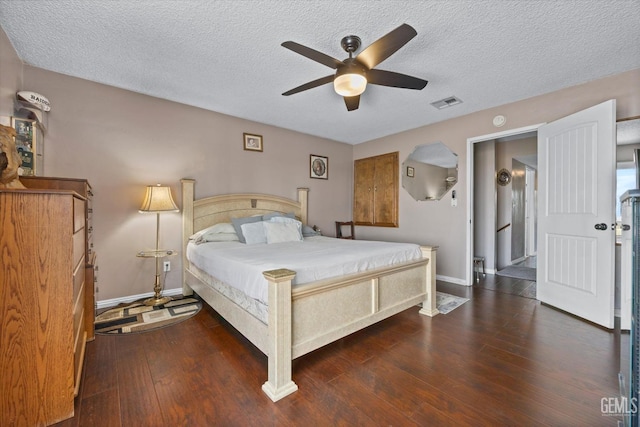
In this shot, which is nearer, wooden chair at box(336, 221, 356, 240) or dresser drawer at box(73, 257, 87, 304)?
dresser drawer at box(73, 257, 87, 304)

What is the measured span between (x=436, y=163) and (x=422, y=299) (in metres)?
2.50

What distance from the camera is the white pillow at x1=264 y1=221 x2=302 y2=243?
334 cm

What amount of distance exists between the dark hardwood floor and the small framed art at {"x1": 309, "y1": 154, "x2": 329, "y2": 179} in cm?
314

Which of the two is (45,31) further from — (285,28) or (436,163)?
(436,163)

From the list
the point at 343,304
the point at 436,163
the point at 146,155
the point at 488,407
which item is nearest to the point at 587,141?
the point at 436,163

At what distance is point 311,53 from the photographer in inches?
76.1

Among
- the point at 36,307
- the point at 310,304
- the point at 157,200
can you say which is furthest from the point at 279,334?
the point at 157,200

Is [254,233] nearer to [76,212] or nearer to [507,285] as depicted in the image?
[76,212]

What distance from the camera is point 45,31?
2.15 m

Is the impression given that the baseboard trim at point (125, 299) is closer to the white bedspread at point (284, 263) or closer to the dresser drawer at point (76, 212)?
the white bedspread at point (284, 263)

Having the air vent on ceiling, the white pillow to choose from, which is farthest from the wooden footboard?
the air vent on ceiling

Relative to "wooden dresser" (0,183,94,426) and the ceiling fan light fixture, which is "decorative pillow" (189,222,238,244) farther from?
the ceiling fan light fixture

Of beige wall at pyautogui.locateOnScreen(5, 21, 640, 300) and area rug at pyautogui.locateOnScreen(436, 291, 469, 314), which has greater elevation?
beige wall at pyautogui.locateOnScreen(5, 21, 640, 300)

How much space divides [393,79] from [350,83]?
439 mm
